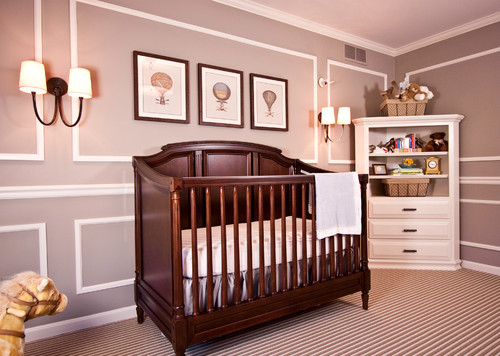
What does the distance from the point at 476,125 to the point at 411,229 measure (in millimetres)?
1196

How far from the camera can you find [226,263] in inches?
62.7

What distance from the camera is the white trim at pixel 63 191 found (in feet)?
5.73

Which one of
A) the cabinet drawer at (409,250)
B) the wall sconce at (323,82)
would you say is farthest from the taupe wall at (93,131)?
the cabinet drawer at (409,250)

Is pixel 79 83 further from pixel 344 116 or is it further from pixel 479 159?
pixel 479 159

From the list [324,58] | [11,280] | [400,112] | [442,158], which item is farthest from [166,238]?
[442,158]

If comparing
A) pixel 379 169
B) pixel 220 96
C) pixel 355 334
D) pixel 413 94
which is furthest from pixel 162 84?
pixel 413 94

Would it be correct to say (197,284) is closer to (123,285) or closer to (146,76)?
(123,285)

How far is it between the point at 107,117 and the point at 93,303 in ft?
3.96

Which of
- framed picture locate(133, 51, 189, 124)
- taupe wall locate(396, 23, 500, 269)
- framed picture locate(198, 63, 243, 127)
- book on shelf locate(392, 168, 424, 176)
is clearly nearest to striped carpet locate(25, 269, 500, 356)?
taupe wall locate(396, 23, 500, 269)

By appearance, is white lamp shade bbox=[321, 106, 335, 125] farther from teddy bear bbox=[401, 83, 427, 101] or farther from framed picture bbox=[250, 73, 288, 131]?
teddy bear bbox=[401, 83, 427, 101]

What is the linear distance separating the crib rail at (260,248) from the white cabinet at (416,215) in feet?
3.57

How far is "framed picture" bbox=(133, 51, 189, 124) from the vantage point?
2102 mm

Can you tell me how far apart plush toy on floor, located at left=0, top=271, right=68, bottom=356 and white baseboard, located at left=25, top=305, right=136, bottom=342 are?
740 mm

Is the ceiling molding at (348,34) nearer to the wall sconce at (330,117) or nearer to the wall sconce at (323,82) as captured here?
the wall sconce at (323,82)
